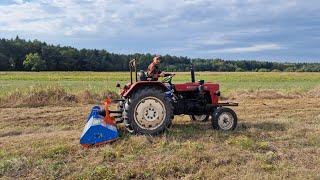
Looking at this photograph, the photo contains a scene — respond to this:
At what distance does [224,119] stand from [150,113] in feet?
5.97

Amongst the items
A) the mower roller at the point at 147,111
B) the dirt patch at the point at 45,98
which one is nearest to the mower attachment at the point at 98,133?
the mower roller at the point at 147,111

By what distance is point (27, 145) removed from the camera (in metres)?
8.73

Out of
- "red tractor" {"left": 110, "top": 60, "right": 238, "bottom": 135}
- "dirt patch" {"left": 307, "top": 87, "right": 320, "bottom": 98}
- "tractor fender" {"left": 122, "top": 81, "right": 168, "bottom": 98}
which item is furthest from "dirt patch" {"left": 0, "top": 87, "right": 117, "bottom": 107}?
"dirt patch" {"left": 307, "top": 87, "right": 320, "bottom": 98}

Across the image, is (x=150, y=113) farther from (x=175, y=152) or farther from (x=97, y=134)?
(x=175, y=152)

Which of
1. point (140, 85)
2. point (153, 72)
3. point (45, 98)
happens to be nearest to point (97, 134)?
point (140, 85)

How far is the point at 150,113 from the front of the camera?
9.36 metres

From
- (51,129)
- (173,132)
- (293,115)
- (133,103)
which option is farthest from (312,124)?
(51,129)

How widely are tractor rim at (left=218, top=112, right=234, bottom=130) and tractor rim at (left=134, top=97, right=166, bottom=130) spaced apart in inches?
59.3

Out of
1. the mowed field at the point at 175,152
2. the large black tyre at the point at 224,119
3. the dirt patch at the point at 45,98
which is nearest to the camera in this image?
the mowed field at the point at 175,152

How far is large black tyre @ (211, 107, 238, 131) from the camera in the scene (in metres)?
10.1

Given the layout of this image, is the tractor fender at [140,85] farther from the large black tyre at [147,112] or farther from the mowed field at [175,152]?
the mowed field at [175,152]

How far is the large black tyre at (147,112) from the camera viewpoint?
9258 mm

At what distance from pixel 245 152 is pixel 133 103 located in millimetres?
2415

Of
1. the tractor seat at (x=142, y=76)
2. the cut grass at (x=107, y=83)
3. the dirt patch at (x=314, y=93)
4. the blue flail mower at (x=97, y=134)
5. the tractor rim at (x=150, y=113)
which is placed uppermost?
the tractor seat at (x=142, y=76)
